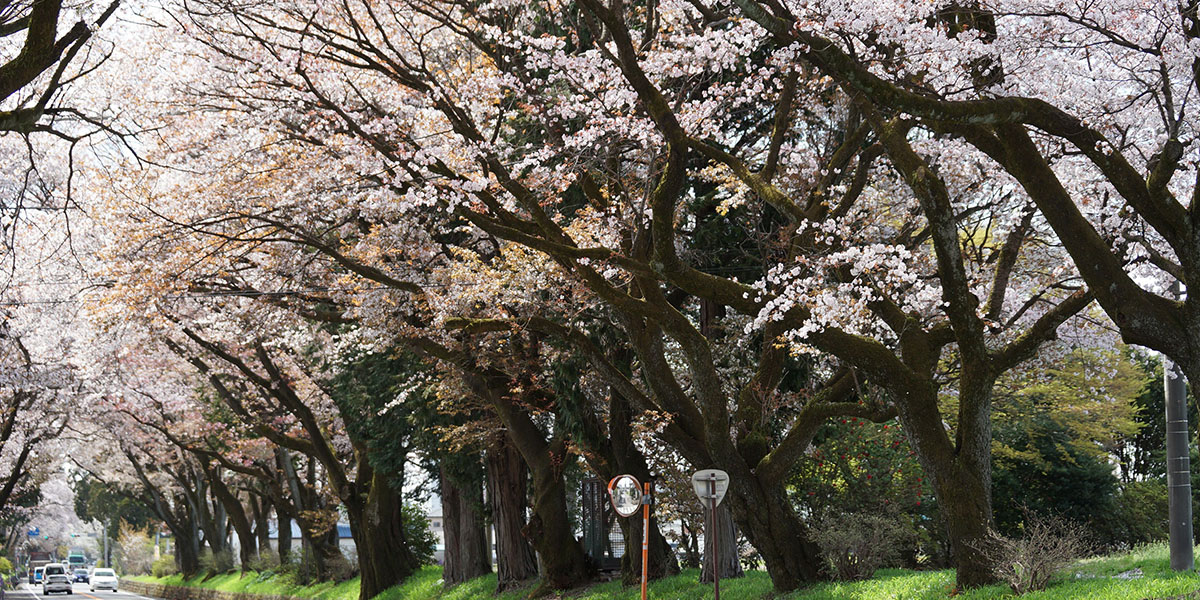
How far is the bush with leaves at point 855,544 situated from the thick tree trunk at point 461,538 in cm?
1105

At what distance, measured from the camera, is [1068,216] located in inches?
404

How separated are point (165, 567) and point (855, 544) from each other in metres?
53.3

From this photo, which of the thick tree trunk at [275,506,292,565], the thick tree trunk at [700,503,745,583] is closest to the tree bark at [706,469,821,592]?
the thick tree trunk at [700,503,745,583]

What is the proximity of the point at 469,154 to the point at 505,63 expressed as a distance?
84.5 inches

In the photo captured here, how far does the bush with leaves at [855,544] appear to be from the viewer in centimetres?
1554

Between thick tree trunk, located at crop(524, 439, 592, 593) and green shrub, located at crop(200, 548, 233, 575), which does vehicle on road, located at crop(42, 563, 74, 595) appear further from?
thick tree trunk, located at crop(524, 439, 592, 593)

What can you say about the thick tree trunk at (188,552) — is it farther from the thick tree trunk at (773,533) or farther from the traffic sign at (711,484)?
the traffic sign at (711,484)

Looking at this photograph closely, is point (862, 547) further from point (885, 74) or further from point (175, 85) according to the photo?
point (175, 85)

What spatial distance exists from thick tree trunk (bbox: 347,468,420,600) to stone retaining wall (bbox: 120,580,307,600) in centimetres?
590

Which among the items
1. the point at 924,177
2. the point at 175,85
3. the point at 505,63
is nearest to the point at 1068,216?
the point at 924,177

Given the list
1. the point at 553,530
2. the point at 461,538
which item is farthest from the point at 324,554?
the point at 553,530

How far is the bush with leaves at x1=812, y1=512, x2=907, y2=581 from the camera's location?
15539mm

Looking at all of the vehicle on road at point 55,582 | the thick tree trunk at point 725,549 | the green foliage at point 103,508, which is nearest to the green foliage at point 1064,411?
the thick tree trunk at point 725,549

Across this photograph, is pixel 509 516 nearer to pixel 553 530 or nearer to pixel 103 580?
pixel 553 530
